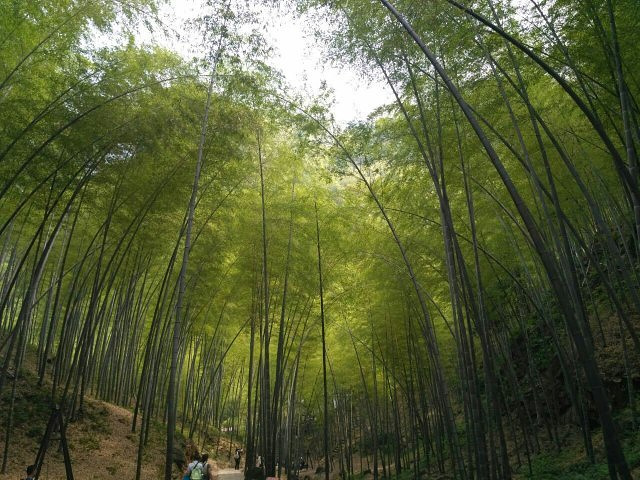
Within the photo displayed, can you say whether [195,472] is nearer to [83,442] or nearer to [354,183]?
[83,442]

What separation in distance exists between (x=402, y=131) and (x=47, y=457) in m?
7.35

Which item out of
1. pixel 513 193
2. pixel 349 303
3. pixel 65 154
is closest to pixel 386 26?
pixel 513 193

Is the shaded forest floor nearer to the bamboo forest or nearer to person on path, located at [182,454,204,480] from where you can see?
the bamboo forest

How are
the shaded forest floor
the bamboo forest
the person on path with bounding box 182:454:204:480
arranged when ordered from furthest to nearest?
the shaded forest floor < the person on path with bounding box 182:454:204:480 < the bamboo forest

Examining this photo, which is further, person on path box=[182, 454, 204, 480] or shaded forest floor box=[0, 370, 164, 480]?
shaded forest floor box=[0, 370, 164, 480]

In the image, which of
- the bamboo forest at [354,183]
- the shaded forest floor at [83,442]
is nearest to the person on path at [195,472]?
the bamboo forest at [354,183]

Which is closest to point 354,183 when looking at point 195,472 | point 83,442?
point 195,472

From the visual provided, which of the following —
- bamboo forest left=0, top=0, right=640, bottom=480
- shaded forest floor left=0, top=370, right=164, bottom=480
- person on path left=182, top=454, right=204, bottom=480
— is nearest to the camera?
bamboo forest left=0, top=0, right=640, bottom=480

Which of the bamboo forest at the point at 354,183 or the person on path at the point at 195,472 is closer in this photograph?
the bamboo forest at the point at 354,183

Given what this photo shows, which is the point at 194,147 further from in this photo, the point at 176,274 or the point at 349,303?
the point at 349,303

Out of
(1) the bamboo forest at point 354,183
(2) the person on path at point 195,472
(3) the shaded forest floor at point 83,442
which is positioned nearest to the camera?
(1) the bamboo forest at point 354,183

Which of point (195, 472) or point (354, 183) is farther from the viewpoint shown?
point (354, 183)

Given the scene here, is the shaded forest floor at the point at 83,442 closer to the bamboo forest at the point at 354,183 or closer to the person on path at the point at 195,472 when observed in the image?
the bamboo forest at the point at 354,183

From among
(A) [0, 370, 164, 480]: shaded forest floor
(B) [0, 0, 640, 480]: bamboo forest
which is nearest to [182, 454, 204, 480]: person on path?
(B) [0, 0, 640, 480]: bamboo forest
